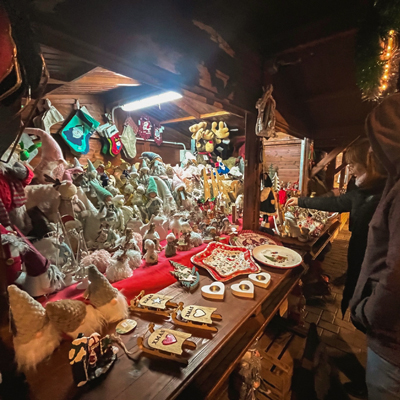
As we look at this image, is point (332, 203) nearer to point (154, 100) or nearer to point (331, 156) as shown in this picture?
point (331, 156)

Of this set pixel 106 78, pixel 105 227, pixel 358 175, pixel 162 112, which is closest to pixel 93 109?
pixel 106 78

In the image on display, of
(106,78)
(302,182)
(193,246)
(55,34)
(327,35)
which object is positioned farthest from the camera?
(302,182)

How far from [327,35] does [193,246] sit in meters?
1.56

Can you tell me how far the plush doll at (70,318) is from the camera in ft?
2.24

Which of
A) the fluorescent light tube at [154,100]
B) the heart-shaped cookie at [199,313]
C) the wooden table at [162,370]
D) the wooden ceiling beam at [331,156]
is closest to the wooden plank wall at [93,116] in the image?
the fluorescent light tube at [154,100]

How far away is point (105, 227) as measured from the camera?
1.41 m

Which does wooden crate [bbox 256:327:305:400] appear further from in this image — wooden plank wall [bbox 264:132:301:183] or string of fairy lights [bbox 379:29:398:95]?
wooden plank wall [bbox 264:132:301:183]

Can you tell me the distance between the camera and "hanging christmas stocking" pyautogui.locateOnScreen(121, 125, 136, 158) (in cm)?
293

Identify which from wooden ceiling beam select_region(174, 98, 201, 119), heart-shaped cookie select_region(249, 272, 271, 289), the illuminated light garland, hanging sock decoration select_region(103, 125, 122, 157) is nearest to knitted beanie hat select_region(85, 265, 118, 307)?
heart-shaped cookie select_region(249, 272, 271, 289)

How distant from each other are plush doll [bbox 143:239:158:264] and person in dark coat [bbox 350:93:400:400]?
103cm

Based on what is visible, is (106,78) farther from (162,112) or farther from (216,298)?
(216,298)

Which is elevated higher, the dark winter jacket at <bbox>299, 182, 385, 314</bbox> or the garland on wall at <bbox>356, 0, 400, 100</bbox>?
the garland on wall at <bbox>356, 0, 400, 100</bbox>

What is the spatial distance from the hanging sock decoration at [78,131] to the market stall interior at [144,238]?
0.01 meters

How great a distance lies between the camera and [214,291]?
105cm
